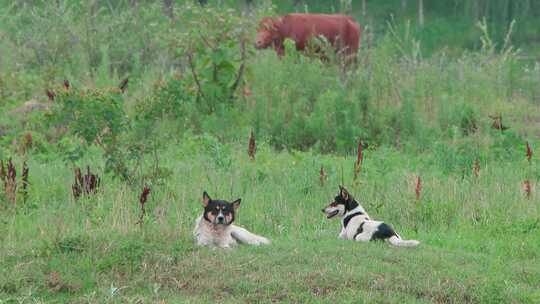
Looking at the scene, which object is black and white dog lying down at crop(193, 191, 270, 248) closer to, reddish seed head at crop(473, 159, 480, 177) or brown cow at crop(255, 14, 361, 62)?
reddish seed head at crop(473, 159, 480, 177)

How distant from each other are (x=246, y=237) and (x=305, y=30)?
14.1 meters

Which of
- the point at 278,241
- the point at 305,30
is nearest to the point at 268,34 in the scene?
the point at 305,30

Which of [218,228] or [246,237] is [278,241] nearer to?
[246,237]

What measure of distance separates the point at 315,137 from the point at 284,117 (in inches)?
29.3

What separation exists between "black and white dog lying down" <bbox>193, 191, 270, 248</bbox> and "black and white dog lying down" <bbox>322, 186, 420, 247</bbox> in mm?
749

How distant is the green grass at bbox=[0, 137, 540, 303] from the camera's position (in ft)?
25.9

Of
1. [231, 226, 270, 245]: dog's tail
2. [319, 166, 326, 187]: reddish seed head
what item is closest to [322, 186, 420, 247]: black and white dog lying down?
[231, 226, 270, 245]: dog's tail

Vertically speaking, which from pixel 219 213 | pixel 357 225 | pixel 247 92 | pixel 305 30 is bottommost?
pixel 305 30

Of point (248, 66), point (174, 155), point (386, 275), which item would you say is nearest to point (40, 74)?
point (248, 66)

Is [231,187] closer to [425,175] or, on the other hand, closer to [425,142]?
[425,175]

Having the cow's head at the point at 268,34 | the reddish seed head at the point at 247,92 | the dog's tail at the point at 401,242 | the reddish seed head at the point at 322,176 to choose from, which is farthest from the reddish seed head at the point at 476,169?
the cow's head at the point at 268,34

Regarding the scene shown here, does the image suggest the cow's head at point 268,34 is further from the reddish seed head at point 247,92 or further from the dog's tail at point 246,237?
the dog's tail at point 246,237

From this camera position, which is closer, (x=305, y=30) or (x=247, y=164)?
(x=247, y=164)

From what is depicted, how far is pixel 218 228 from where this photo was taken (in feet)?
29.3
